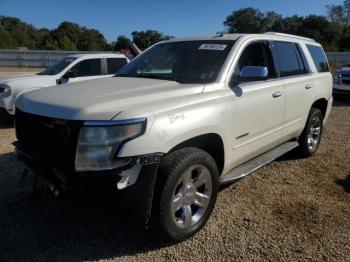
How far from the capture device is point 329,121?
30.5ft

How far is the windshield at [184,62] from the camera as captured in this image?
3933mm

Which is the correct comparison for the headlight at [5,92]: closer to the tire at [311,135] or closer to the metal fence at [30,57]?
the tire at [311,135]

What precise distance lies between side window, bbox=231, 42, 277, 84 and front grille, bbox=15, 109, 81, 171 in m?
1.81

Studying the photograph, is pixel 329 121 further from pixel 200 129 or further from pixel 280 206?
pixel 200 129

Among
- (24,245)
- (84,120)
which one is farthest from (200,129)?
(24,245)

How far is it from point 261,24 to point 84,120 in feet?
286

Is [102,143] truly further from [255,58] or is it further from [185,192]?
[255,58]

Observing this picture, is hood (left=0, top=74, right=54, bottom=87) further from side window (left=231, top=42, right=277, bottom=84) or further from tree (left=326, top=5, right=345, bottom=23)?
tree (left=326, top=5, right=345, bottom=23)

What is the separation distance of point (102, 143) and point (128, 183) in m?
0.36

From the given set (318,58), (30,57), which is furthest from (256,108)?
(30,57)

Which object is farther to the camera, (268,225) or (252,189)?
(252,189)

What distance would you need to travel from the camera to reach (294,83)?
4.99 metres

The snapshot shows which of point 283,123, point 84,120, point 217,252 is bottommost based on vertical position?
point 217,252

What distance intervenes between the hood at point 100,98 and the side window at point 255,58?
2.00ft
